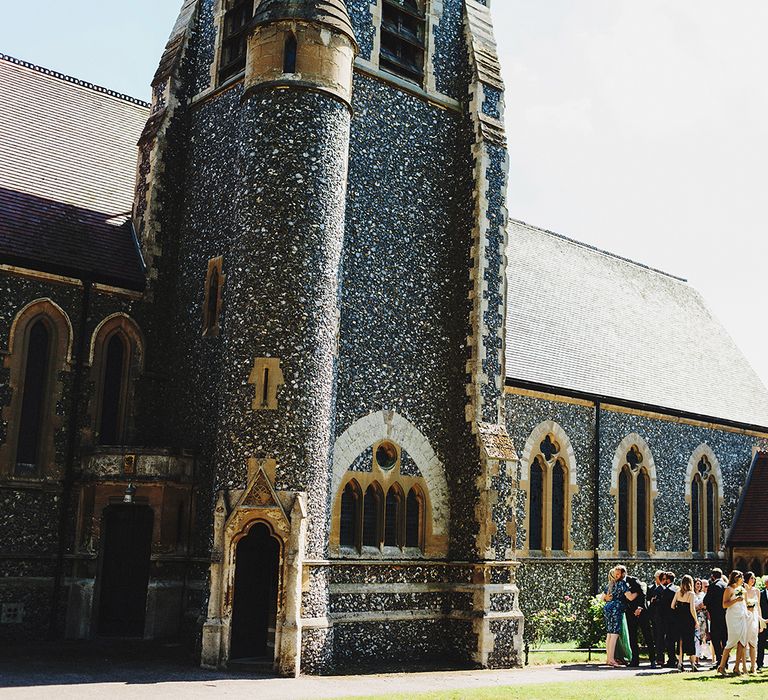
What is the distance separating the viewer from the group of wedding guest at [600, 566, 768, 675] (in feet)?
52.2

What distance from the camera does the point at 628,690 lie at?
42.1 feet

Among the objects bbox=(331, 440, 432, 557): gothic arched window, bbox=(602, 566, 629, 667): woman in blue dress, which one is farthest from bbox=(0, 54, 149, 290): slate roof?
bbox=(602, 566, 629, 667): woman in blue dress

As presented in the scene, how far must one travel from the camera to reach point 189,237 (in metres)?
19.1

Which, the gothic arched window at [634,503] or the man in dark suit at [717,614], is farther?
the gothic arched window at [634,503]

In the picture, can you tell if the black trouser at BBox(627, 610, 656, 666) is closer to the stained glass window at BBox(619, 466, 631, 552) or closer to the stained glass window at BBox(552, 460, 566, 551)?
the stained glass window at BBox(552, 460, 566, 551)

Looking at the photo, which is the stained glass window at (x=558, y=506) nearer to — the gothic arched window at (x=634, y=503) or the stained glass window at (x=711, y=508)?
the gothic arched window at (x=634, y=503)

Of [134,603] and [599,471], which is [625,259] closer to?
[599,471]

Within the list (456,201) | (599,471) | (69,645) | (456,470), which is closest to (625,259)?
(599,471)

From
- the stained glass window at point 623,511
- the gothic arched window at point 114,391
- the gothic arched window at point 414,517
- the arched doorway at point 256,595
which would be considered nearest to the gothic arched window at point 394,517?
the gothic arched window at point 414,517

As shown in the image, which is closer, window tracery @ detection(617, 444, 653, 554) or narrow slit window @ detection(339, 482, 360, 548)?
narrow slit window @ detection(339, 482, 360, 548)

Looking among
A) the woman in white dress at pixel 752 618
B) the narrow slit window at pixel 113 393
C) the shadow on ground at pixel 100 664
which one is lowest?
the shadow on ground at pixel 100 664

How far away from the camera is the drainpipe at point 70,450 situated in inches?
653

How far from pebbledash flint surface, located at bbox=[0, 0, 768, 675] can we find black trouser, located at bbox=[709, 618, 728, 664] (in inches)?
139

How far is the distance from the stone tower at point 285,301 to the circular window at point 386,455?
6.07 feet
